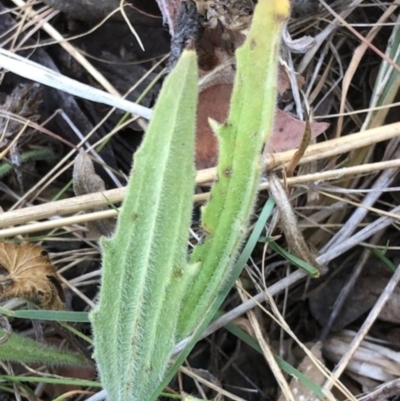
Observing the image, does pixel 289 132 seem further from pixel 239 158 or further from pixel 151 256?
pixel 151 256

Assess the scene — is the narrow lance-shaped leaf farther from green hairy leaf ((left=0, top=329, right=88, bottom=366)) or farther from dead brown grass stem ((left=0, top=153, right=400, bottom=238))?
green hairy leaf ((left=0, top=329, right=88, bottom=366))

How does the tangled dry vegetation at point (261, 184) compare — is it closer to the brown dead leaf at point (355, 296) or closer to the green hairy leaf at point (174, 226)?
the brown dead leaf at point (355, 296)

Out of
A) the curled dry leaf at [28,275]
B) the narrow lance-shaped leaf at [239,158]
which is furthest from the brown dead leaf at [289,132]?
the curled dry leaf at [28,275]

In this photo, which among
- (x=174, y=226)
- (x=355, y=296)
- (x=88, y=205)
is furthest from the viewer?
(x=355, y=296)

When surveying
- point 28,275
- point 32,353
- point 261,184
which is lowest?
point 32,353

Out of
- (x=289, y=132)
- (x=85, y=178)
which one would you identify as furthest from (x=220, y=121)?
(x=85, y=178)

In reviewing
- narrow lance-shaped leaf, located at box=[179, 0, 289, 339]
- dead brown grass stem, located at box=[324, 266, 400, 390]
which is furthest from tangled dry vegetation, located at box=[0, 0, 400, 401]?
narrow lance-shaped leaf, located at box=[179, 0, 289, 339]
